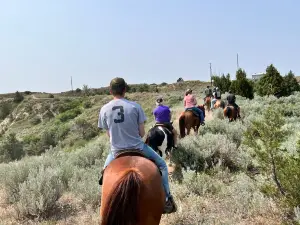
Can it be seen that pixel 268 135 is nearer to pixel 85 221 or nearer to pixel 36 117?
pixel 85 221

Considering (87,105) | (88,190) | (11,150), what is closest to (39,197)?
(88,190)

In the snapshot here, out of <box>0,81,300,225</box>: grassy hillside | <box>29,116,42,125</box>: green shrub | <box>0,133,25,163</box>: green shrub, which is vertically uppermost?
<box>0,81,300,225</box>: grassy hillside

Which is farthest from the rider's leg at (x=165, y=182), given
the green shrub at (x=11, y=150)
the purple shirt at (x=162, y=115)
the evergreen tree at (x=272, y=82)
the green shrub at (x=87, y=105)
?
the green shrub at (x=87, y=105)

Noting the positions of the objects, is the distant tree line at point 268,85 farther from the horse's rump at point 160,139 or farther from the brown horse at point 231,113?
the horse's rump at point 160,139

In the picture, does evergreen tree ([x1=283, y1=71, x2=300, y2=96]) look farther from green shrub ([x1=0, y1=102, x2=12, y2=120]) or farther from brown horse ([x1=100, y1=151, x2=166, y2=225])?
green shrub ([x1=0, y1=102, x2=12, y2=120])

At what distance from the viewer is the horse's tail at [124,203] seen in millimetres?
3750

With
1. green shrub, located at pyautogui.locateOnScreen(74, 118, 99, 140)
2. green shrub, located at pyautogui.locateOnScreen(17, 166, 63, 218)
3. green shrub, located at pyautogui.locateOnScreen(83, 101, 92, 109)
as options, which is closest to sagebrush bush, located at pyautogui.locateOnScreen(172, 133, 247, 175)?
green shrub, located at pyautogui.locateOnScreen(17, 166, 63, 218)

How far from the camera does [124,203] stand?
378cm

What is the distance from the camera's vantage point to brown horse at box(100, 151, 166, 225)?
3.77 meters

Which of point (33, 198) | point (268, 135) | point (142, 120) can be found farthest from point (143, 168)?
point (33, 198)

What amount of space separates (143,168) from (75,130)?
36.4m

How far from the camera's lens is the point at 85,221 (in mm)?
6164

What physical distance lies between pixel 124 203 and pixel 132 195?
0.12 metres

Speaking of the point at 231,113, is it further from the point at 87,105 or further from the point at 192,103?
the point at 87,105
